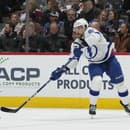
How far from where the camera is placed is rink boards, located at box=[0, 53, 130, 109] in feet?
30.4

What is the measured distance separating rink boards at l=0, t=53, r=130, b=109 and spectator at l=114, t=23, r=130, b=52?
0.24 m

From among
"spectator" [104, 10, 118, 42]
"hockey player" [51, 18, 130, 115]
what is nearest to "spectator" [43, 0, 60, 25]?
"spectator" [104, 10, 118, 42]

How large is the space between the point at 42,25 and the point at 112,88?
184cm

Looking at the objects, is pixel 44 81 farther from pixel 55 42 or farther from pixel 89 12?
pixel 89 12

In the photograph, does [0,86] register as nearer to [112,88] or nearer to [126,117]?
[112,88]

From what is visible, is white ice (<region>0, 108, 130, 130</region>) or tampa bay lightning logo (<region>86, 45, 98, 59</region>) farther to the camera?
tampa bay lightning logo (<region>86, 45, 98, 59</region>)

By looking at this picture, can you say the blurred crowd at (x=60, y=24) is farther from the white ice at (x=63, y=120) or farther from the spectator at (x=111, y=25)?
the white ice at (x=63, y=120)

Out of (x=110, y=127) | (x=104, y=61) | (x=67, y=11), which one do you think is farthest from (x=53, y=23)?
(x=110, y=127)

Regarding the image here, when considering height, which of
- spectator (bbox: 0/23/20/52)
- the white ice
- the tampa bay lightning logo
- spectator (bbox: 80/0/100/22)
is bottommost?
the white ice

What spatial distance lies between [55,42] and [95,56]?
1.97 m

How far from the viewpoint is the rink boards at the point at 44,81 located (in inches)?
365

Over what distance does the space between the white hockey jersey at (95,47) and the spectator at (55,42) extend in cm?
168

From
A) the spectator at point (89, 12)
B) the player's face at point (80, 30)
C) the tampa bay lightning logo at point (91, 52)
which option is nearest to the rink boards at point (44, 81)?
the spectator at point (89, 12)

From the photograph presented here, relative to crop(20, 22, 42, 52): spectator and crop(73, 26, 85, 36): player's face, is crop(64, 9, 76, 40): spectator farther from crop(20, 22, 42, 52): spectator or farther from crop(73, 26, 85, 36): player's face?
crop(73, 26, 85, 36): player's face
